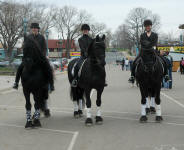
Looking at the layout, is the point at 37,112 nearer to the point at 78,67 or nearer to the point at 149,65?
the point at 78,67

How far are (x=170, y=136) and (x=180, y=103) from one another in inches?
211

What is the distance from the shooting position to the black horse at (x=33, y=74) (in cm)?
761

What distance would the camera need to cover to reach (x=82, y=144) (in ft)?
20.6

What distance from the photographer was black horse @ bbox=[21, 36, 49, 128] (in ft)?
25.0

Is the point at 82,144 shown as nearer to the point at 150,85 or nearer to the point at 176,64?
the point at 150,85

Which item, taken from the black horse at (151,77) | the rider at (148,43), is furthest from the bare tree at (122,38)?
the black horse at (151,77)

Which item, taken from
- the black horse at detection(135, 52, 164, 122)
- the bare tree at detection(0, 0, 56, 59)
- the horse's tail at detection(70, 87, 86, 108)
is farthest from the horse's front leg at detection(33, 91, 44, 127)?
the bare tree at detection(0, 0, 56, 59)

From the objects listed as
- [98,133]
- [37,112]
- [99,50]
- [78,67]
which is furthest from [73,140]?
[78,67]

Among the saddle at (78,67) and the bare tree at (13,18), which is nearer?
the saddle at (78,67)

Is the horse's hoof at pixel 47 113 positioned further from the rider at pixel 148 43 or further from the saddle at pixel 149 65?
the rider at pixel 148 43

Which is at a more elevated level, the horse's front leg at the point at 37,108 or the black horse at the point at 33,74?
the black horse at the point at 33,74

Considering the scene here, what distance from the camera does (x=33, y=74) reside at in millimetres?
7848

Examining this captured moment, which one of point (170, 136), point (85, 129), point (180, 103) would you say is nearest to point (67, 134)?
point (85, 129)

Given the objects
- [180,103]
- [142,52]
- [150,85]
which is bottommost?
[180,103]
